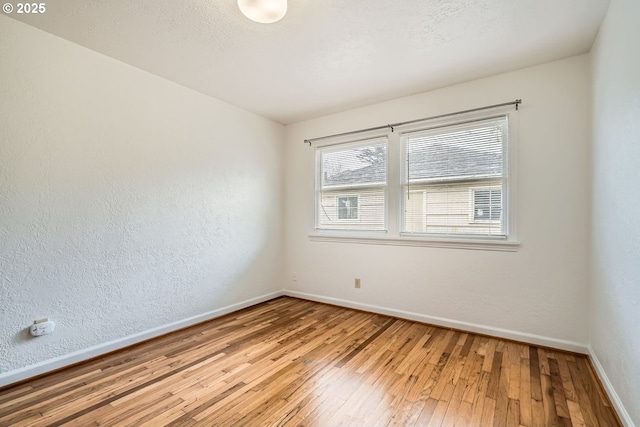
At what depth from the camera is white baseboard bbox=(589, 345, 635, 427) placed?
155 centimetres

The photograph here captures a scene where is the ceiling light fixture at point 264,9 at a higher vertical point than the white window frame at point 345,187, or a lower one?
higher

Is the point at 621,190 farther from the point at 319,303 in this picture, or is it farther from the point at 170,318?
the point at 170,318

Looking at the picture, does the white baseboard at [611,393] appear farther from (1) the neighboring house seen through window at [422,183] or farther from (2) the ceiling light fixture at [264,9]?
(2) the ceiling light fixture at [264,9]

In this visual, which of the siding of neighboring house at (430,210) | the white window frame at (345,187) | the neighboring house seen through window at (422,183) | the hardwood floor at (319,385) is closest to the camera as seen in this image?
the hardwood floor at (319,385)

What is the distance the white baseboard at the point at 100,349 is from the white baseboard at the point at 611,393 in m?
3.36

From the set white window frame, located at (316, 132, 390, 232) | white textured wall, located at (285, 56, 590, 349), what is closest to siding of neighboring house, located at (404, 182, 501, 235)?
white textured wall, located at (285, 56, 590, 349)

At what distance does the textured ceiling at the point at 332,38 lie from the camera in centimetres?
190

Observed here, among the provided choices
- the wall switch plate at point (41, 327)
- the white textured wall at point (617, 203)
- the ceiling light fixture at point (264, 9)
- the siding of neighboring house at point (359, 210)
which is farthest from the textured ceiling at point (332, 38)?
the wall switch plate at point (41, 327)

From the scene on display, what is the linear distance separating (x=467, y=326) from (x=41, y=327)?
3624 mm

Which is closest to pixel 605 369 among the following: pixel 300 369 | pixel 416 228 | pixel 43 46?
pixel 416 228

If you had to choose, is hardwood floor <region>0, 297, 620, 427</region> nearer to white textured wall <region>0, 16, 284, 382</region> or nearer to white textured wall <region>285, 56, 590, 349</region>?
white textured wall <region>285, 56, 590, 349</region>

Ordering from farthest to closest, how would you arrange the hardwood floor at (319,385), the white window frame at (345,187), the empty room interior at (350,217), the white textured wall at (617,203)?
1. the white window frame at (345,187)
2. the empty room interior at (350,217)
3. the hardwood floor at (319,385)
4. the white textured wall at (617,203)

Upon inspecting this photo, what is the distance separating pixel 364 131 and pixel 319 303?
2348 millimetres

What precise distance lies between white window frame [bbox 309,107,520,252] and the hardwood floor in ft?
3.02
